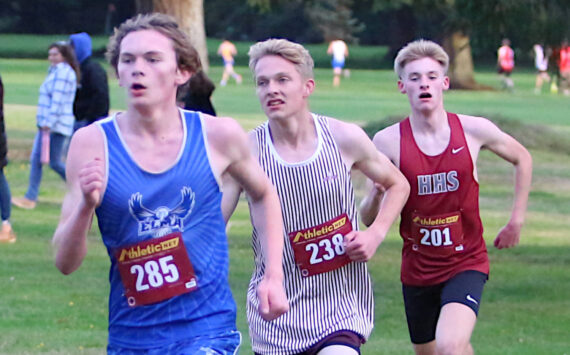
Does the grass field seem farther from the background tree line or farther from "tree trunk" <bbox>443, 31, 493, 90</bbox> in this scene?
the background tree line

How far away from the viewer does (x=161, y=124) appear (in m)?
4.33

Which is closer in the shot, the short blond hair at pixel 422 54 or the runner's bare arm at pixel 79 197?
the runner's bare arm at pixel 79 197

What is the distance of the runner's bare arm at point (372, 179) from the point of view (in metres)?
5.34

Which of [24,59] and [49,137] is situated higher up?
[49,137]

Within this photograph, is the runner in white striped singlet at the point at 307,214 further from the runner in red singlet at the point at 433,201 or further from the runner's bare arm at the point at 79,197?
the runner's bare arm at the point at 79,197

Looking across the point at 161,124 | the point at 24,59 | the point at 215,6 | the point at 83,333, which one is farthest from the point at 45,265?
the point at 215,6

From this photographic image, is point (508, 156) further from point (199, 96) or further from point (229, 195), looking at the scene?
point (199, 96)

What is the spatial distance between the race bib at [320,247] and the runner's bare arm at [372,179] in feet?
0.33

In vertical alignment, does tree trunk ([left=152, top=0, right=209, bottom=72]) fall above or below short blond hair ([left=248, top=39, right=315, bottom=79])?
below

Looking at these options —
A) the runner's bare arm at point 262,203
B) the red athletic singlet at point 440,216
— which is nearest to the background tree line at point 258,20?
the red athletic singlet at point 440,216

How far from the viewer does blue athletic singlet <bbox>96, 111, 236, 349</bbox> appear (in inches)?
A: 165

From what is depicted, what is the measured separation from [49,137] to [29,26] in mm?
71882

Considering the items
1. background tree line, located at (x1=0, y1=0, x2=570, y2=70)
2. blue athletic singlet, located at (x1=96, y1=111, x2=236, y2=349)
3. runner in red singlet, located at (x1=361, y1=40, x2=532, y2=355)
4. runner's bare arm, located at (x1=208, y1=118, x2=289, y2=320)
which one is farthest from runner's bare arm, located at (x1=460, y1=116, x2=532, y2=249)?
background tree line, located at (x1=0, y1=0, x2=570, y2=70)

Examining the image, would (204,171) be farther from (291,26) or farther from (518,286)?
(291,26)
